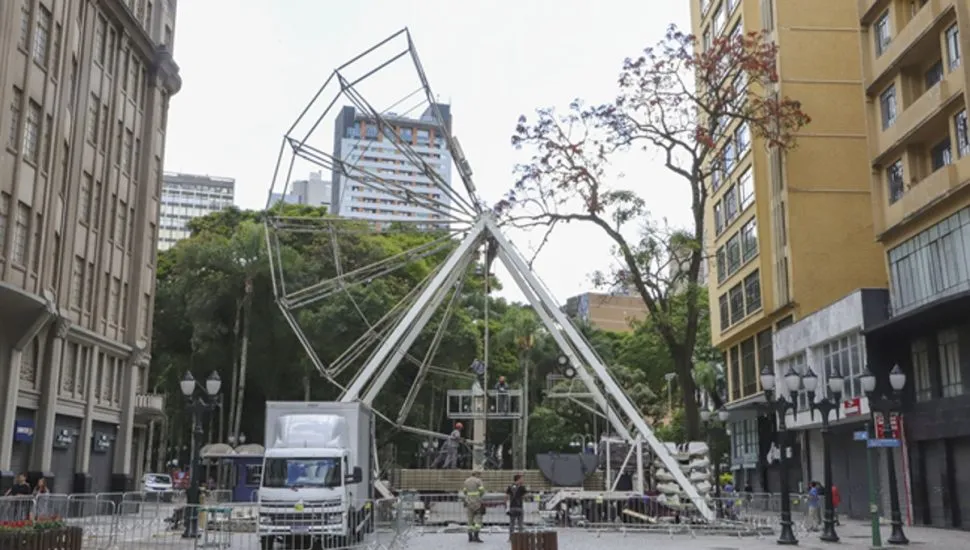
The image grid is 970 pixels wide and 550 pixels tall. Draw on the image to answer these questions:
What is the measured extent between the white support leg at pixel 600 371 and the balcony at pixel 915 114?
45.9 feet

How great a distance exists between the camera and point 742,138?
52.5m

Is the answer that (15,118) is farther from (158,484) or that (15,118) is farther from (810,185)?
(810,185)

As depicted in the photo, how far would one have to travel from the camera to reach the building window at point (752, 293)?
165 ft

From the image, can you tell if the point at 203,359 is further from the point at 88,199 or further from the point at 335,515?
the point at 335,515

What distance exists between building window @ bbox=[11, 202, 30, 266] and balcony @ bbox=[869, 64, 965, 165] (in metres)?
31.8

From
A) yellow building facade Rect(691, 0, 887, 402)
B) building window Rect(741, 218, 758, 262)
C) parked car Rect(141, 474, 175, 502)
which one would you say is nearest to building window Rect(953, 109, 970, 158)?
yellow building facade Rect(691, 0, 887, 402)

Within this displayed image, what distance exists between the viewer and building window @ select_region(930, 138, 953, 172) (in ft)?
114

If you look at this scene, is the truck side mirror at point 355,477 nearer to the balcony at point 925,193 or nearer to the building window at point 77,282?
the balcony at point 925,193

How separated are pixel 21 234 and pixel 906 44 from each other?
32.6 metres

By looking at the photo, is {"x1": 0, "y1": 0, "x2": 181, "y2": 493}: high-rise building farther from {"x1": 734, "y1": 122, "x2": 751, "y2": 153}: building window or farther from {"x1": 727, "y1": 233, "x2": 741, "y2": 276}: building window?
{"x1": 727, "y1": 233, "x2": 741, "y2": 276}: building window

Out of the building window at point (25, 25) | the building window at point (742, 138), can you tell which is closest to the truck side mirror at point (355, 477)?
the building window at point (25, 25)

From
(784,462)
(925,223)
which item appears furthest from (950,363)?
(784,462)

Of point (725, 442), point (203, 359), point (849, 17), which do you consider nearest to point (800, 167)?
point (849, 17)

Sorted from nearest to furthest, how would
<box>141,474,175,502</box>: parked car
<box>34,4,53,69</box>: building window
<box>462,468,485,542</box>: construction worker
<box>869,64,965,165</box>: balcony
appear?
<box>462,468,485,542</box>: construction worker → <box>869,64,965,165</box>: balcony → <box>34,4,53,69</box>: building window → <box>141,474,175,502</box>: parked car
